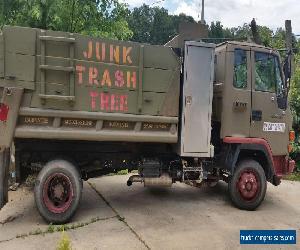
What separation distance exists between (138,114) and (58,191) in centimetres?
175

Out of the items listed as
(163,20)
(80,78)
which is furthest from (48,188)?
(163,20)

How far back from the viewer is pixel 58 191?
6.07 metres

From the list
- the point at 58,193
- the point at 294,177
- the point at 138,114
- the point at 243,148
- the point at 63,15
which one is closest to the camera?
the point at 58,193

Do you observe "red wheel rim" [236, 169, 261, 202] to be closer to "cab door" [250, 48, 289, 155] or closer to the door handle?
"cab door" [250, 48, 289, 155]

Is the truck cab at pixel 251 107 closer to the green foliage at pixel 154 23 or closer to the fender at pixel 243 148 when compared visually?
the fender at pixel 243 148

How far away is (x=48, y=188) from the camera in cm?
603

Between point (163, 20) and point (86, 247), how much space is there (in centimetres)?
6410

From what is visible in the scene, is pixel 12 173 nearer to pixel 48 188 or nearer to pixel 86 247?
pixel 48 188

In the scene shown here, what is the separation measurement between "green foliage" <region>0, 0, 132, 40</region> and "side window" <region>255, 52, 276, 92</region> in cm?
477

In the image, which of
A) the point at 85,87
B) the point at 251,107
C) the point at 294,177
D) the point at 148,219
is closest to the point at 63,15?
the point at 85,87

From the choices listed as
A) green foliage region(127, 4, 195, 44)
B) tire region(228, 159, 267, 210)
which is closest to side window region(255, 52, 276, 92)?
tire region(228, 159, 267, 210)

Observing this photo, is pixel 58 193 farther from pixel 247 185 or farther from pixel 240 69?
pixel 240 69

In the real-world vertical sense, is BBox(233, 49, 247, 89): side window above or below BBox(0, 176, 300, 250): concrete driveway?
above

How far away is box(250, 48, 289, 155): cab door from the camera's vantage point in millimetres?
7031
